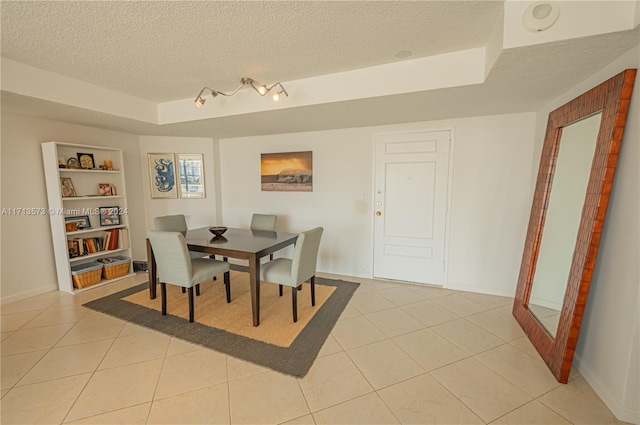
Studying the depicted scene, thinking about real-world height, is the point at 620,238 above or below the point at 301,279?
above

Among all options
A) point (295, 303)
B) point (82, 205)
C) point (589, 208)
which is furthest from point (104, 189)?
point (589, 208)

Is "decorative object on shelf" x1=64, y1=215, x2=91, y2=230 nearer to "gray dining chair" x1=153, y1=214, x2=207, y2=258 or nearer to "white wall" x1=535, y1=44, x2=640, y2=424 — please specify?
"gray dining chair" x1=153, y1=214, x2=207, y2=258

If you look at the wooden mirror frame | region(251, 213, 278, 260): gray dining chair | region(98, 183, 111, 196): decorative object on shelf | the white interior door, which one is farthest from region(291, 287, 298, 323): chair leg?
region(98, 183, 111, 196): decorative object on shelf

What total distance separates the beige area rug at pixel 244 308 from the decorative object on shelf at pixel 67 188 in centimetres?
146

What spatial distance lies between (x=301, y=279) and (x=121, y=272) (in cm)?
281

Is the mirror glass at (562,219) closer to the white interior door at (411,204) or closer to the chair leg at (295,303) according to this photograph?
the white interior door at (411,204)

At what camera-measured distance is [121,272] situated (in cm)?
Result: 367

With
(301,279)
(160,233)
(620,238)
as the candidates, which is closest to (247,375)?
(301,279)

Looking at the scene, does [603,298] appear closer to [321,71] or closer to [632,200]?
[632,200]

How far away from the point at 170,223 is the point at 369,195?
264 cm

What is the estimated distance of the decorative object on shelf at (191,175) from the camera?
170 inches

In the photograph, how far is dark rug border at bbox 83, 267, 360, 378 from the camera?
1.98m

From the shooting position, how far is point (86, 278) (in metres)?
3.29

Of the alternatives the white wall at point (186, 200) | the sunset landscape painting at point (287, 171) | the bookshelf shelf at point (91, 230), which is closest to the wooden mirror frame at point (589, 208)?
the sunset landscape painting at point (287, 171)
